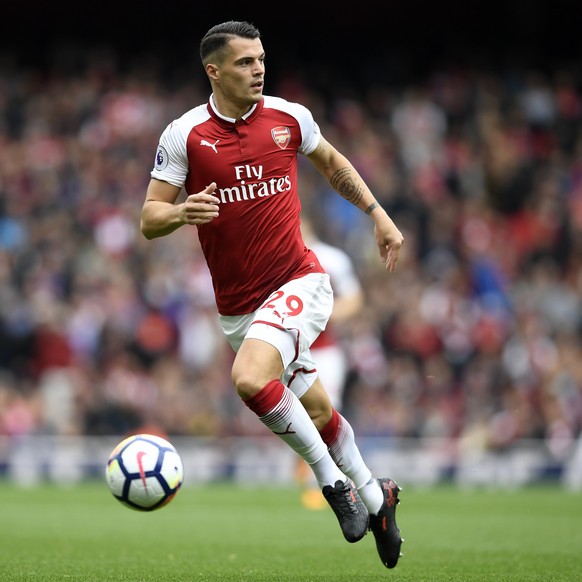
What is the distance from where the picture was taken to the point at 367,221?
1952cm

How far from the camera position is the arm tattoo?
733cm

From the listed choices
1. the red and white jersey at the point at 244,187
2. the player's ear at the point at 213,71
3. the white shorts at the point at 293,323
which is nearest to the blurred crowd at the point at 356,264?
the white shorts at the point at 293,323

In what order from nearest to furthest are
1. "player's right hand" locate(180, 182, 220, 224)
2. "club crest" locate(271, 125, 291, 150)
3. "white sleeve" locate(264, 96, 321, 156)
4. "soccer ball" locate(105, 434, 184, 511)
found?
"player's right hand" locate(180, 182, 220, 224) < "soccer ball" locate(105, 434, 184, 511) < "club crest" locate(271, 125, 291, 150) < "white sleeve" locate(264, 96, 321, 156)

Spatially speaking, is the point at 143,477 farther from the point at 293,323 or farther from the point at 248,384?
the point at 293,323

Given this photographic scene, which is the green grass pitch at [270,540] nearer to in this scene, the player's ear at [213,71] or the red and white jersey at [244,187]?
the red and white jersey at [244,187]

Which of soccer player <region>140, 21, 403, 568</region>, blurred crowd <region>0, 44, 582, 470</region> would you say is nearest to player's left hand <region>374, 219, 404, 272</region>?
soccer player <region>140, 21, 403, 568</region>

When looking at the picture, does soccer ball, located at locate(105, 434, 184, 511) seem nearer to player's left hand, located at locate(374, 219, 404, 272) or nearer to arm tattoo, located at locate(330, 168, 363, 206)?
player's left hand, located at locate(374, 219, 404, 272)

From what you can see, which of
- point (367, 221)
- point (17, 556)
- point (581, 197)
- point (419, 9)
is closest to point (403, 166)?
point (367, 221)

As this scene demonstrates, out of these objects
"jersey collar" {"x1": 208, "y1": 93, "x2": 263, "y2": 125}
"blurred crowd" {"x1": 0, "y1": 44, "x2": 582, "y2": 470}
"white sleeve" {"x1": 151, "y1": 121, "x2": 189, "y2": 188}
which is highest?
"blurred crowd" {"x1": 0, "y1": 44, "x2": 582, "y2": 470}

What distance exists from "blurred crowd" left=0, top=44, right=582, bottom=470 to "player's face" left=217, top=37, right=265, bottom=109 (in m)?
10.6

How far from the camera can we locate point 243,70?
6855mm

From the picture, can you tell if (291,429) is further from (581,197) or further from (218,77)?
(581,197)

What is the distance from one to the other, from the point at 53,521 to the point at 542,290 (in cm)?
996

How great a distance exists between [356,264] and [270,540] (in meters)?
9.92
